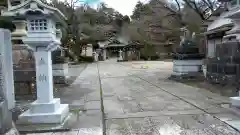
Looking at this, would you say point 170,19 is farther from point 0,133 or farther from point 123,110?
point 0,133

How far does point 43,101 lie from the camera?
4992 millimetres

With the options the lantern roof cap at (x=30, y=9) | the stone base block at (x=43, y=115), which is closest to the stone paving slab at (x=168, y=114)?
the stone base block at (x=43, y=115)

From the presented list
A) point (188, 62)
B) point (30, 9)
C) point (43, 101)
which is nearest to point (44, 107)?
point (43, 101)

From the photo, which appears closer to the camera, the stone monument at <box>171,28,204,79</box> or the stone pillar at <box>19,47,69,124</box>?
the stone pillar at <box>19,47,69,124</box>

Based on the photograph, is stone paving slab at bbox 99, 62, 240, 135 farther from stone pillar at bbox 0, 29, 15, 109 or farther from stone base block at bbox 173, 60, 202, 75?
stone base block at bbox 173, 60, 202, 75

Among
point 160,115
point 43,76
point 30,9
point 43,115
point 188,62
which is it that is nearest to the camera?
point 30,9

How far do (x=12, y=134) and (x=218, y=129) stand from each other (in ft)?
11.3

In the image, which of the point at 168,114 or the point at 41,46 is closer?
the point at 41,46

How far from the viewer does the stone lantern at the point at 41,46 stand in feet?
15.6

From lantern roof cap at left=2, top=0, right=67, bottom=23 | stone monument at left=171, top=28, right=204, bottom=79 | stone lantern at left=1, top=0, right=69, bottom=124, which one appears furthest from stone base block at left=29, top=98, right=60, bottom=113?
stone monument at left=171, top=28, right=204, bottom=79

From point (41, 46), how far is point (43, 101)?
3.62 feet

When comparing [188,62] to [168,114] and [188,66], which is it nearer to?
[188,66]

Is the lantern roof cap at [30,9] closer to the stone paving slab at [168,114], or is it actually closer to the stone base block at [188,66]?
the stone paving slab at [168,114]

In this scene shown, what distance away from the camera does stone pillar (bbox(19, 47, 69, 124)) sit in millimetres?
4895
